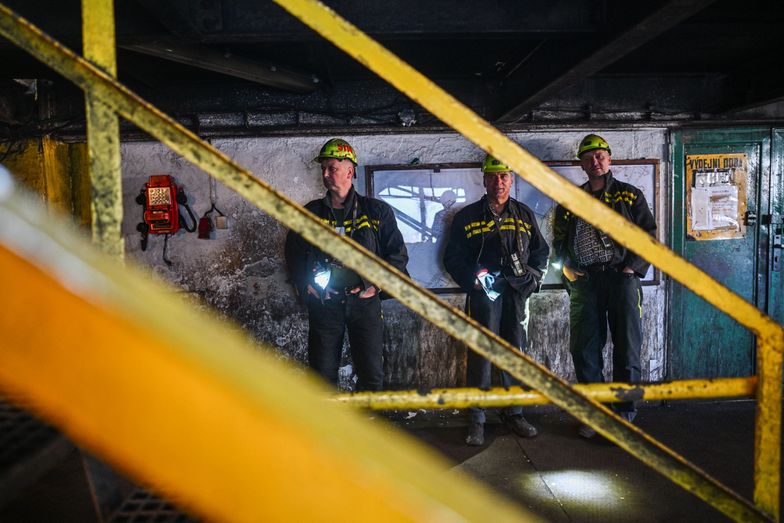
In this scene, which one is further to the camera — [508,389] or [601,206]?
[508,389]

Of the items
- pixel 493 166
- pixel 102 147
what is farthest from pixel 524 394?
pixel 493 166

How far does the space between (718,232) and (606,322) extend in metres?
1.79

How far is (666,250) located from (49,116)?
5.13m

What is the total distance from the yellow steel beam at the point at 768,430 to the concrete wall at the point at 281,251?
303 centimetres

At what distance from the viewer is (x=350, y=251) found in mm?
1101

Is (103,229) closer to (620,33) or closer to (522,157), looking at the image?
(522,157)

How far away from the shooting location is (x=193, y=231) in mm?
4219

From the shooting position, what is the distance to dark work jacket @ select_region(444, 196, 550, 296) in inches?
148

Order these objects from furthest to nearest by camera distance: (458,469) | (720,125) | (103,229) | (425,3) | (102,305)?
(720,125) → (458,469) → (425,3) → (103,229) → (102,305)

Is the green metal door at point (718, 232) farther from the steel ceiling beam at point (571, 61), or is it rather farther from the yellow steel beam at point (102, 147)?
the yellow steel beam at point (102, 147)

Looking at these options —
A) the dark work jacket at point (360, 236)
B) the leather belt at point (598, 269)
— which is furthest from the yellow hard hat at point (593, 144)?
the dark work jacket at point (360, 236)

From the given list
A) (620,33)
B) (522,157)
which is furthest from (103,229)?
(620,33)

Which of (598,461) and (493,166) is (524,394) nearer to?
(598,461)

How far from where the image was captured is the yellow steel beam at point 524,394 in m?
1.39
